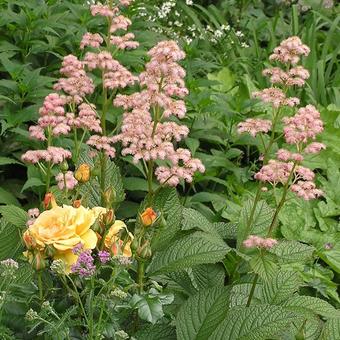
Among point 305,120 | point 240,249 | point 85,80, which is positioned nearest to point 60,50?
point 85,80

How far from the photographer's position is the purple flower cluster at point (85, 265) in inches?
66.6

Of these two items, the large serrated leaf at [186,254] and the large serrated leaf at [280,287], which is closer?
the large serrated leaf at [186,254]

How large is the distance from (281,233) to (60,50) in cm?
129

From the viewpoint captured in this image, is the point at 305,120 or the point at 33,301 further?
the point at 305,120

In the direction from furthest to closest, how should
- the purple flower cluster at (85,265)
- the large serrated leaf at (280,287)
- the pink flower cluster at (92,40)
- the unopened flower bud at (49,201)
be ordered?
1. the pink flower cluster at (92,40)
2. the large serrated leaf at (280,287)
3. the unopened flower bud at (49,201)
4. the purple flower cluster at (85,265)

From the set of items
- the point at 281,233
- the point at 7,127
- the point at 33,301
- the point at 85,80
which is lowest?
the point at 281,233

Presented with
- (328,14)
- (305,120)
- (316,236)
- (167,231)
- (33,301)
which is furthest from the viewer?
(328,14)

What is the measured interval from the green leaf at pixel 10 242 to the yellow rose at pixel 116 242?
308 mm

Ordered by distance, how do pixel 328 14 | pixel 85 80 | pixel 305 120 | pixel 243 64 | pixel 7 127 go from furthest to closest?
pixel 328 14 < pixel 243 64 < pixel 7 127 < pixel 85 80 < pixel 305 120

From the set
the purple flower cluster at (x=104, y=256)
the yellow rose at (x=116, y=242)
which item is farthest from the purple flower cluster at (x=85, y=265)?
the yellow rose at (x=116, y=242)

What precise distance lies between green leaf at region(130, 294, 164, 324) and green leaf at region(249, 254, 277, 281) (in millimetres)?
420

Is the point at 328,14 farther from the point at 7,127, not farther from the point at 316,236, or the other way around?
the point at 7,127

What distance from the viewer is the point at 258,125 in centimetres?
232

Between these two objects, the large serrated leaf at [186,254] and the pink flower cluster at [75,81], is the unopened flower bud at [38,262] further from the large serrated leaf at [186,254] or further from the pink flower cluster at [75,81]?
the pink flower cluster at [75,81]
